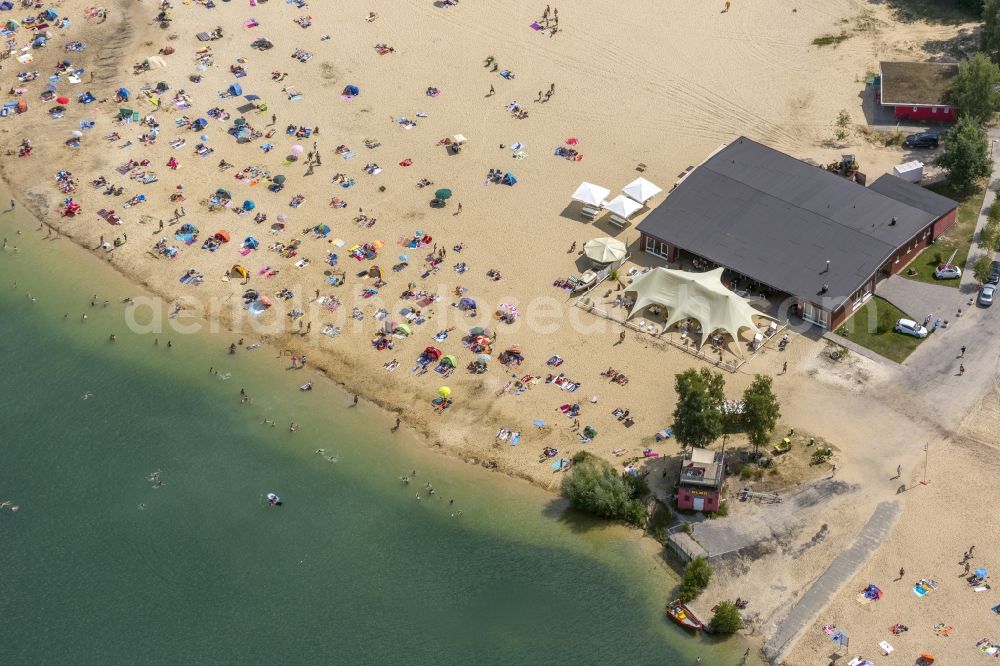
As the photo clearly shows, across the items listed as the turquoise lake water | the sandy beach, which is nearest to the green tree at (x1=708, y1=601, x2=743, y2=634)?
the turquoise lake water

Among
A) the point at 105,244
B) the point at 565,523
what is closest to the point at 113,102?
the point at 105,244

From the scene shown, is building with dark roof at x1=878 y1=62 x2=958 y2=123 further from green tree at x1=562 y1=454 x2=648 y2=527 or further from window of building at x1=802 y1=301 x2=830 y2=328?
green tree at x1=562 y1=454 x2=648 y2=527

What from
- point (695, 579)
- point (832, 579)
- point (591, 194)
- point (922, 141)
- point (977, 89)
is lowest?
point (695, 579)

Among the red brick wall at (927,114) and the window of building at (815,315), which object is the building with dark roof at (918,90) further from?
the window of building at (815,315)

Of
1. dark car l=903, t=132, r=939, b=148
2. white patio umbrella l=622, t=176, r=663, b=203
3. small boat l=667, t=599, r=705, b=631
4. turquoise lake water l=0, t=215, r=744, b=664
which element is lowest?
turquoise lake water l=0, t=215, r=744, b=664

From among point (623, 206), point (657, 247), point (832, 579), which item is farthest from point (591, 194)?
point (832, 579)

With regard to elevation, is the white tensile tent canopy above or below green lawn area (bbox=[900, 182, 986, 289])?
below

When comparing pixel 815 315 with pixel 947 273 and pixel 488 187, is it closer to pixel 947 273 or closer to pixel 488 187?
pixel 947 273
